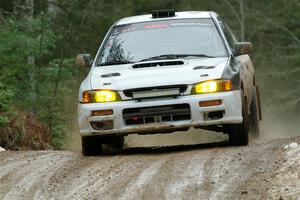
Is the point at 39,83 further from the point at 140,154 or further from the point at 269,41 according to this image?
the point at 269,41

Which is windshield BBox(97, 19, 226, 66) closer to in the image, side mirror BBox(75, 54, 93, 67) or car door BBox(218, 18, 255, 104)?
side mirror BBox(75, 54, 93, 67)

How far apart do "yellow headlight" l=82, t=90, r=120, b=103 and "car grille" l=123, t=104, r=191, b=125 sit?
217mm

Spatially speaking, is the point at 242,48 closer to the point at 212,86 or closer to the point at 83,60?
the point at 212,86

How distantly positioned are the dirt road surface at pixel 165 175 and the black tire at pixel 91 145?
0.24 m

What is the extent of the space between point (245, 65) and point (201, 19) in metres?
0.98

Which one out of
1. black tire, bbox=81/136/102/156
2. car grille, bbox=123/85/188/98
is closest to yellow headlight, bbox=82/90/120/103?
car grille, bbox=123/85/188/98

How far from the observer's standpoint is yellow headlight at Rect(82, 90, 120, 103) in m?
9.92

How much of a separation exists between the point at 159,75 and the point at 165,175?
2097mm

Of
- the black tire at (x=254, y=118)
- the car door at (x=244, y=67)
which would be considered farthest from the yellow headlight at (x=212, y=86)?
the black tire at (x=254, y=118)

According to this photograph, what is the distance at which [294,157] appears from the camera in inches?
326

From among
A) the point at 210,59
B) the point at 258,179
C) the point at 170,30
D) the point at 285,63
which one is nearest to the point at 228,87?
the point at 210,59

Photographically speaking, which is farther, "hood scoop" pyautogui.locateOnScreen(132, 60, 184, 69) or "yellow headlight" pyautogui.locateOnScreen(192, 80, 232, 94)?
"hood scoop" pyautogui.locateOnScreen(132, 60, 184, 69)

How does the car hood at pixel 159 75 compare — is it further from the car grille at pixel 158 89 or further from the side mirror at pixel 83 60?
the side mirror at pixel 83 60

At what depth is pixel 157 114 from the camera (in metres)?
9.83
